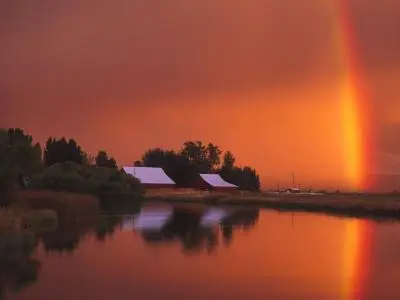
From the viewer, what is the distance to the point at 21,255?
83.2ft

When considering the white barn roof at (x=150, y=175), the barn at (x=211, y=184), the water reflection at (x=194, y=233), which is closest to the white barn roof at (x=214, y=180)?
the barn at (x=211, y=184)

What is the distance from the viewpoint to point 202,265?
2425 centimetres

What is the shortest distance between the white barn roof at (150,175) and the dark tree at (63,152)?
1987cm

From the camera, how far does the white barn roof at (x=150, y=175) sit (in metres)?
114

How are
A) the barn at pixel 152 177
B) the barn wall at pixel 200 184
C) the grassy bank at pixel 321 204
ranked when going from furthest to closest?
1. the barn wall at pixel 200 184
2. the barn at pixel 152 177
3. the grassy bank at pixel 321 204

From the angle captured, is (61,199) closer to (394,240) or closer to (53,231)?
(53,231)

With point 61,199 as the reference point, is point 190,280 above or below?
below

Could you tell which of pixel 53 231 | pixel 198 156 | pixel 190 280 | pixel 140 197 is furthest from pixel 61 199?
pixel 198 156

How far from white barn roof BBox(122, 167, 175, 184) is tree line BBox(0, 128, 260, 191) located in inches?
186

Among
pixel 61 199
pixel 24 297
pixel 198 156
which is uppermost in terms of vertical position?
pixel 198 156

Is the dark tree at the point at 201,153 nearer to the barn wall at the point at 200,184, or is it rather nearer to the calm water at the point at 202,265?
the barn wall at the point at 200,184

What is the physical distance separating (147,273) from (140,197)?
64875mm

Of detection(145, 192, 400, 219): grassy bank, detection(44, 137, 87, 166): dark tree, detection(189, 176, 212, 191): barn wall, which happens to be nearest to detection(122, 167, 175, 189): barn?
detection(189, 176, 212, 191): barn wall

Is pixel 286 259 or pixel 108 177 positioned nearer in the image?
pixel 286 259
